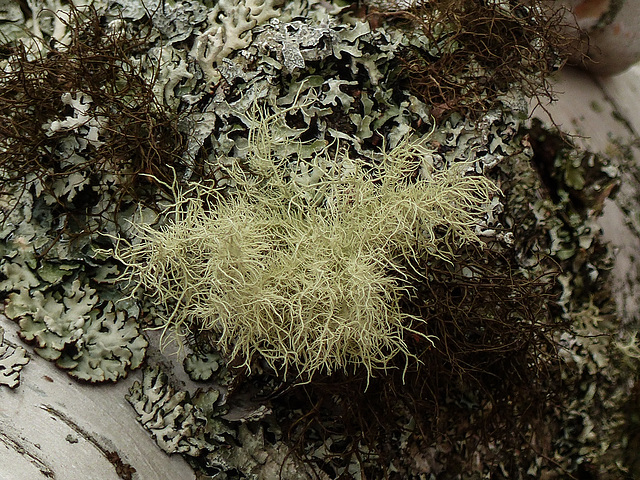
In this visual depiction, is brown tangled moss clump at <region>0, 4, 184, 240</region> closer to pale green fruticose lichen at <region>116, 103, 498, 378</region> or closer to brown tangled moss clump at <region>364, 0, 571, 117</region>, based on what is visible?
pale green fruticose lichen at <region>116, 103, 498, 378</region>

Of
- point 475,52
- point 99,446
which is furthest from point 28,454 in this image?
point 475,52

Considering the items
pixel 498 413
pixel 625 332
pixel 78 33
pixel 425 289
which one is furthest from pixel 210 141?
pixel 625 332

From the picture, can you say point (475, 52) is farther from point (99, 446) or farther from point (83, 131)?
point (99, 446)

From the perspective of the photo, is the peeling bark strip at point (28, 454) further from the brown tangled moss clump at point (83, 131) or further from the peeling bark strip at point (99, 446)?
the brown tangled moss clump at point (83, 131)

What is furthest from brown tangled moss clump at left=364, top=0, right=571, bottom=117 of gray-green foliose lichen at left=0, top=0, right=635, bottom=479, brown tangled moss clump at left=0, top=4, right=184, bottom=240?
brown tangled moss clump at left=0, top=4, right=184, bottom=240

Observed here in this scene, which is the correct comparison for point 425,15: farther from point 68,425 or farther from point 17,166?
point 68,425
